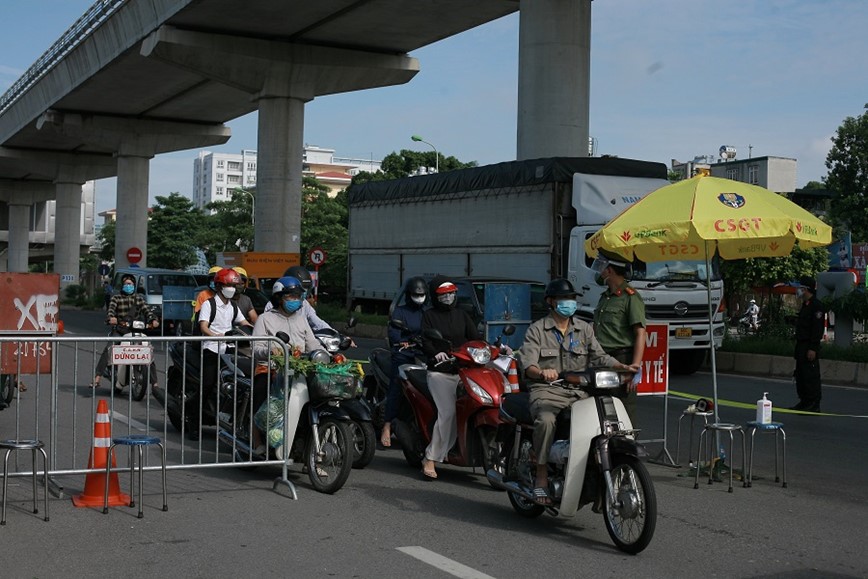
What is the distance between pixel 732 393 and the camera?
16.4 m

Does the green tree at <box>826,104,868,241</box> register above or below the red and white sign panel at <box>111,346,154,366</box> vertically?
above

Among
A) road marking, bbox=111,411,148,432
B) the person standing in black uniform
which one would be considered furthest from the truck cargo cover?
road marking, bbox=111,411,148,432

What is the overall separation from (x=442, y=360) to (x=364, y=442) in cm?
99

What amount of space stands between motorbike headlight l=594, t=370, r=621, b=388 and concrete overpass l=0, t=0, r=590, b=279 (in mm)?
16656

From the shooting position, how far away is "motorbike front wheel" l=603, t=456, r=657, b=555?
627cm

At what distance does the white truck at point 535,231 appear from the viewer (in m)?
18.7

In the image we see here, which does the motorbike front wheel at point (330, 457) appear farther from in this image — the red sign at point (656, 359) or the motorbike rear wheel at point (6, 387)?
the motorbike rear wheel at point (6, 387)

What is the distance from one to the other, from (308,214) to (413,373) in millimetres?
57341

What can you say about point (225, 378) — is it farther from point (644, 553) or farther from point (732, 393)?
point (732, 393)

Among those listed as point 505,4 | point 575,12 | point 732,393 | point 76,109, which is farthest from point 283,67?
point 732,393

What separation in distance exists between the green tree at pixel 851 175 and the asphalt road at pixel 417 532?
154ft

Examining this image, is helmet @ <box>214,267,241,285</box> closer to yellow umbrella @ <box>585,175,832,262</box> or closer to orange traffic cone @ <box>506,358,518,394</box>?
orange traffic cone @ <box>506,358,518,394</box>

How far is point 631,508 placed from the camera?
21.1ft

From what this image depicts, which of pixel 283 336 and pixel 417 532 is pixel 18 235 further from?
pixel 417 532
